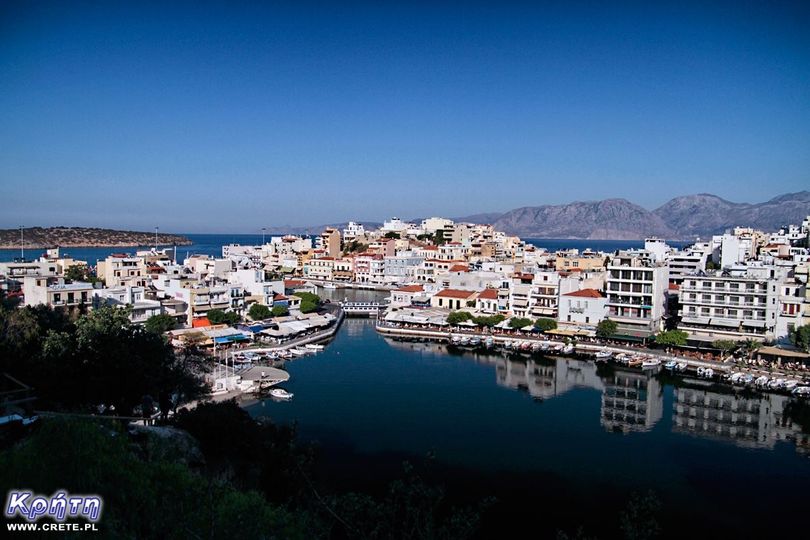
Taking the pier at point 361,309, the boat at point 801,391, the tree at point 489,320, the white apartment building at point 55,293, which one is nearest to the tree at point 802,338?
the boat at point 801,391

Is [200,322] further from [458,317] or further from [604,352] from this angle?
[604,352]

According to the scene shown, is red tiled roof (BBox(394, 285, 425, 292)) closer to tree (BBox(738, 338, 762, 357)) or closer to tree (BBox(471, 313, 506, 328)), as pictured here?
tree (BBox(471, 313, 506, 328))

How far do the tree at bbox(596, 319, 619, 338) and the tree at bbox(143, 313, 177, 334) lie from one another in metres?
21.6

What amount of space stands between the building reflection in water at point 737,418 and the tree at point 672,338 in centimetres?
482

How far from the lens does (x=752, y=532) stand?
1295 cm

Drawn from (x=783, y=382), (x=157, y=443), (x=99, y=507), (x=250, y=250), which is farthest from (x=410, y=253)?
(x=99, y=507)

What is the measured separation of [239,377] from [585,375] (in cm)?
1517

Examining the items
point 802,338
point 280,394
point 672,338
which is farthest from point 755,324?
point 280,394

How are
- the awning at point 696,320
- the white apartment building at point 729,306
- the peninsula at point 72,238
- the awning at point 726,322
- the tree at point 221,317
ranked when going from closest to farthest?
the white apartment building at point 729,306
the awning at point 726,322
the awning at point 696,320
the tree at point 221,317
the peninsula at point 72,238

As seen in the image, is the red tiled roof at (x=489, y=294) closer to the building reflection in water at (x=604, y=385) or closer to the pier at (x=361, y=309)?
the building reflection in water at (x=604, y=385)

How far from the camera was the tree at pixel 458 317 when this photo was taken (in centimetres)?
3561

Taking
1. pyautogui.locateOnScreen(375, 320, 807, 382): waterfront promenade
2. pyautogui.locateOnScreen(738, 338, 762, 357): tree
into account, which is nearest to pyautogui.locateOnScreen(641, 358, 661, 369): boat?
pyautogui.locateOnScreen(375, 320, 807, 382): waterfront promenade

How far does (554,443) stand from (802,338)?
49.8 ft

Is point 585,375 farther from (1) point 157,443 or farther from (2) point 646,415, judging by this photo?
(1) point 157,443
